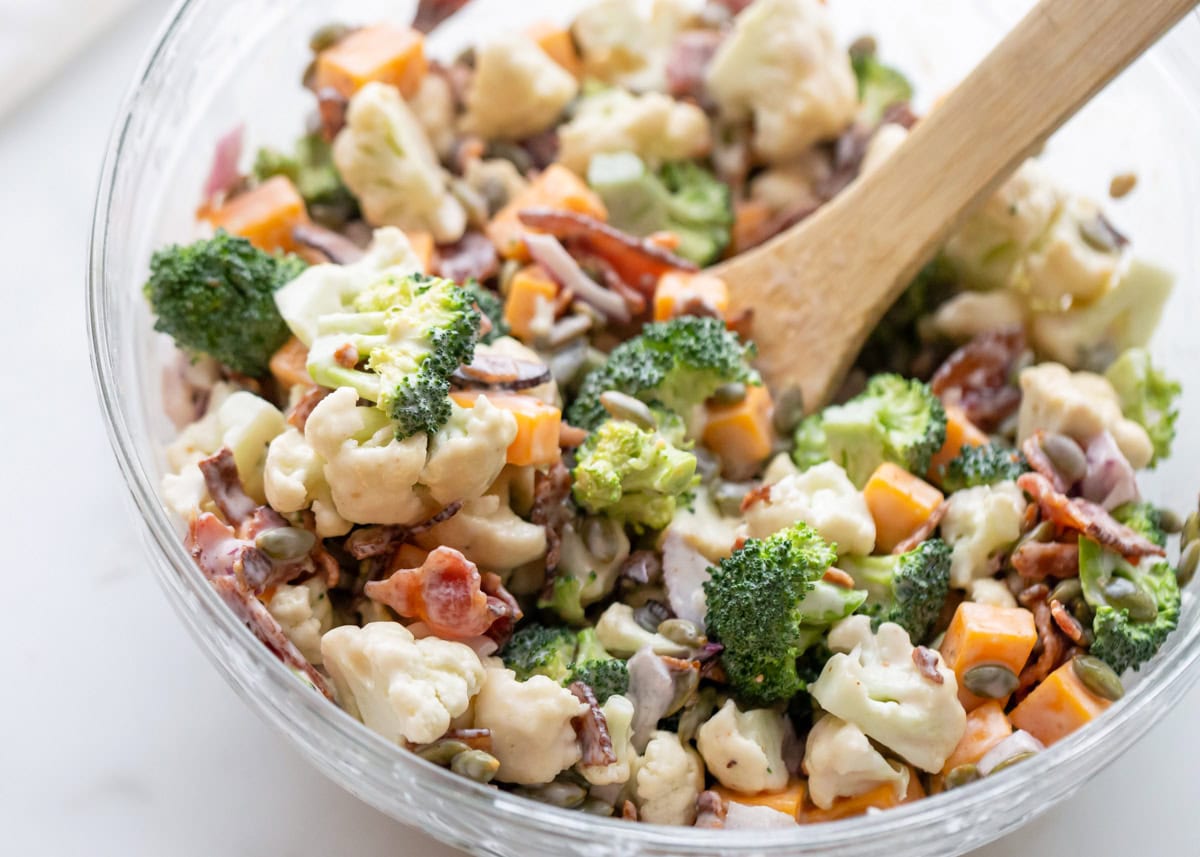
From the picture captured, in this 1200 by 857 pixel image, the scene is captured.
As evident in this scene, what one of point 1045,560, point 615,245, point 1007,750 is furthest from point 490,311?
point 1007,750

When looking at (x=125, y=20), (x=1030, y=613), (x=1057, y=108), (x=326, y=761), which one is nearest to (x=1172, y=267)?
(x=1057, y=108)

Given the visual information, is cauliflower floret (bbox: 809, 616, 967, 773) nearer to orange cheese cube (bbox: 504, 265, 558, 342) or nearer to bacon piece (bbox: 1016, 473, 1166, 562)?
bacon piece (bbox: 1016, 473, 1166, 562)

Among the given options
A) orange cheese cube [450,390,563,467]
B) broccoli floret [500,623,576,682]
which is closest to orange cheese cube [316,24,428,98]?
orange cheese cube [450,390,563,467]

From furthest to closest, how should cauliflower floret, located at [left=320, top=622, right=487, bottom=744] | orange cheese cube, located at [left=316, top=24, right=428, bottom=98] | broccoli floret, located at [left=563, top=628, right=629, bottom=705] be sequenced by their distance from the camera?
orange cheese cube, located at [left=316, top=24, right=428, bottom=98] → broccoli floret, located at [left=563, top=628, right=629, bottom=705] → cauliflower floret, located at [left=320, top=622, right=487, bottom=744]

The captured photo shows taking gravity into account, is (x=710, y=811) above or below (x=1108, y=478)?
below

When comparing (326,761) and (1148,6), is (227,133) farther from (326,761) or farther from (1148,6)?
(1148,6)

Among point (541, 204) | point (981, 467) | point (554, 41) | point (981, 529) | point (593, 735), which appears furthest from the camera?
point (554, 41)

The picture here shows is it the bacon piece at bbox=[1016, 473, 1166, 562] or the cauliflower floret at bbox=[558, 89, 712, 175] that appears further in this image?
the cauliflower floret at bbox=[558, 89, 712, 175]

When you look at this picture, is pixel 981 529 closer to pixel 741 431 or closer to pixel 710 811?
pixel 741 431
